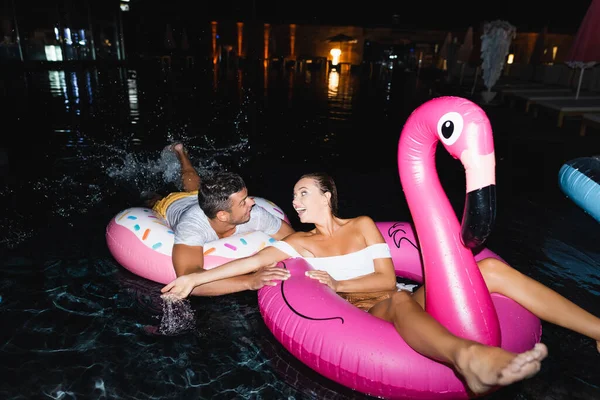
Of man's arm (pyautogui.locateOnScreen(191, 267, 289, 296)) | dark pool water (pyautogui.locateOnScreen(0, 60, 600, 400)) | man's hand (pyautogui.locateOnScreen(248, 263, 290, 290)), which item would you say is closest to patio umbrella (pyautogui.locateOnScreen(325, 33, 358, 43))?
dark pool water (pyautogui.locateOnScreen(0, 60, 600, 400))

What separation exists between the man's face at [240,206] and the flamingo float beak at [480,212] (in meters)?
1.68

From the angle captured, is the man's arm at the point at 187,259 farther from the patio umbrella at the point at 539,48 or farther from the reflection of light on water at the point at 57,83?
the patio umbrella at the point at 539,48

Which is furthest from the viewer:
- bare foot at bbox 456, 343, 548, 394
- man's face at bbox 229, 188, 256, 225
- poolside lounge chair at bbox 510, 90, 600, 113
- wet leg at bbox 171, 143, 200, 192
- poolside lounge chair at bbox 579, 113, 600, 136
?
poolside lounge chair at bbox 510, 90, 600, 113

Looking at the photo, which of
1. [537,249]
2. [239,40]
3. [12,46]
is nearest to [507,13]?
[239,40]

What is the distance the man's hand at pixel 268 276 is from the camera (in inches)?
117

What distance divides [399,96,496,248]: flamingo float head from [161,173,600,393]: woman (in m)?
0.48

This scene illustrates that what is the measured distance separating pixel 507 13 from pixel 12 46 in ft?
96.5

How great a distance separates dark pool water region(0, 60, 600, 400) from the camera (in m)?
2.78

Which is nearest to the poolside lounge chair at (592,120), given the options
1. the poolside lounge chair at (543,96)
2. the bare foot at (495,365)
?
the poolside lounge chair at (543,96)

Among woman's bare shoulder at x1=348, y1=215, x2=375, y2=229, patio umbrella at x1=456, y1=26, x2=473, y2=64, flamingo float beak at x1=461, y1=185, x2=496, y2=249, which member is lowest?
woman's bare shoulder at x1=348, y1=215, x2=375, y2=229

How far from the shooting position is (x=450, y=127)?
225 cm

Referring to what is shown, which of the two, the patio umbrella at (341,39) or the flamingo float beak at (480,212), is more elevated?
the patio umbrella at (341,39)

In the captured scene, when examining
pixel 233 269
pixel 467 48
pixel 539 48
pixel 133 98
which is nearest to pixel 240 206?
pixel 233 269

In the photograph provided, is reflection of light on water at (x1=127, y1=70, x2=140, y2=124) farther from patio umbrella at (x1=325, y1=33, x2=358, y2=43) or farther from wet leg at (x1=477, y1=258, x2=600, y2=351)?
patio umbrella at (x1=325, y1=33, x2=358, y2=43)
